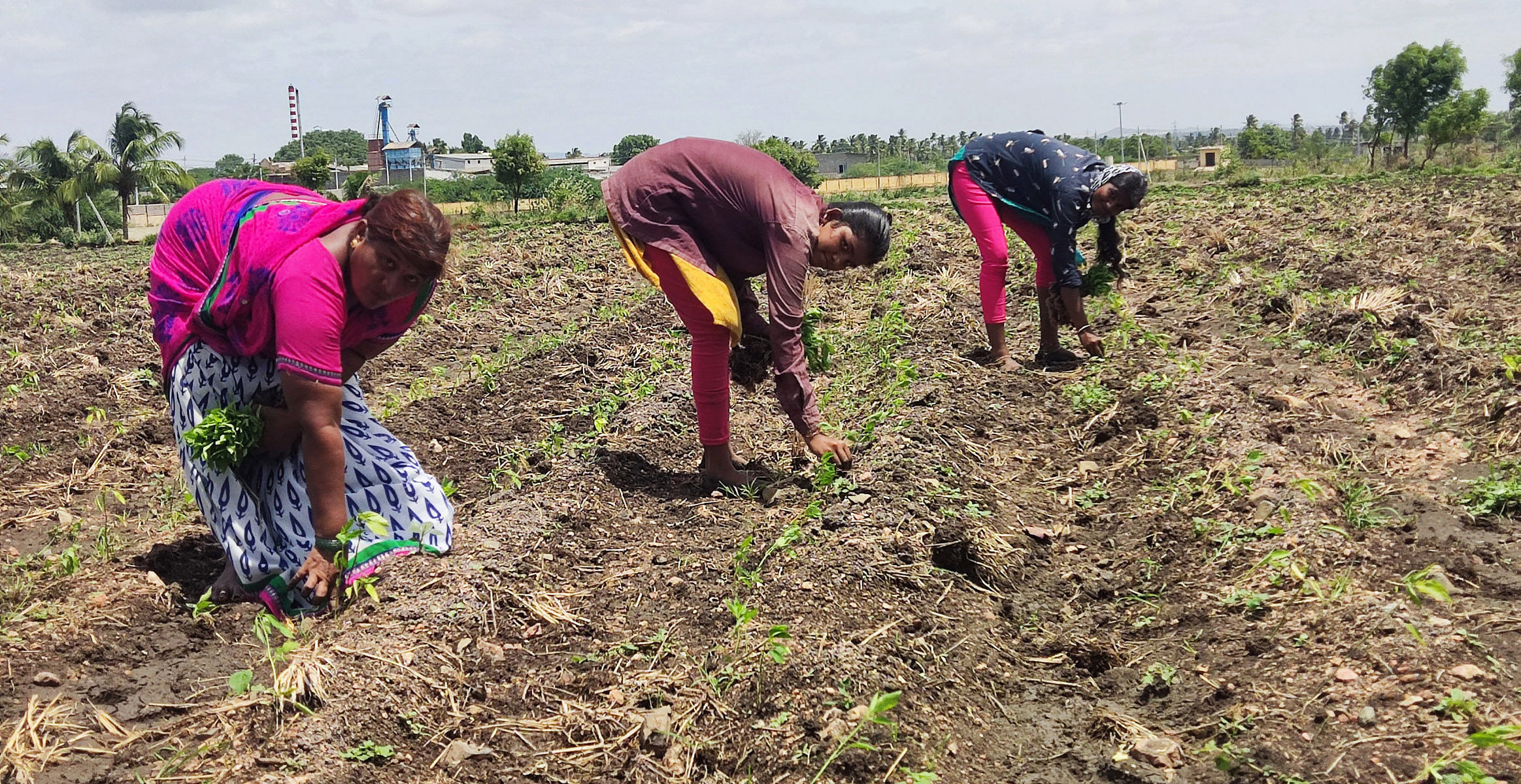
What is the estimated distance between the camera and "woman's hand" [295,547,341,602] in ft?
10.2

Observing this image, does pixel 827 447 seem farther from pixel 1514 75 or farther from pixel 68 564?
pixel 1514 75

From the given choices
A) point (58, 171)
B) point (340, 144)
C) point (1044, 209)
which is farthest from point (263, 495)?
point (340, 144)

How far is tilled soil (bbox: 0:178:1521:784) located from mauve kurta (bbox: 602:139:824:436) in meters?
0.45

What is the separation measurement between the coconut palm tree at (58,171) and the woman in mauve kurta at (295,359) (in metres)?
32.7

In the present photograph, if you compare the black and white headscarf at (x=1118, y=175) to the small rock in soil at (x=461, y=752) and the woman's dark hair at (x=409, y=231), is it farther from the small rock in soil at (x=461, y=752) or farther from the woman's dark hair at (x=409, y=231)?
the small rock in soil at (x=461, y=752)

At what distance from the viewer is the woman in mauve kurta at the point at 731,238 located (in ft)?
11.8

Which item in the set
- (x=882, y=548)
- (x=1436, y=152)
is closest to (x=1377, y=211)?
(x=882, y=548)

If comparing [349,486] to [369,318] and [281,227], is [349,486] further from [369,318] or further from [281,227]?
[281,227]

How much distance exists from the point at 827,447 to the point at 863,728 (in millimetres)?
1410

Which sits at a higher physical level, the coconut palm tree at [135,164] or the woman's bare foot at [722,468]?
the coconut palm tree at [135,164]

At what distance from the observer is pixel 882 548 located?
3.39 m

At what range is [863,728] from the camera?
2.49m

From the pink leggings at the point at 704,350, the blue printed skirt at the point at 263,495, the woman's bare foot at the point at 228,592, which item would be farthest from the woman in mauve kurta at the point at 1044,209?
the woman's bare foot at the point at 228,592

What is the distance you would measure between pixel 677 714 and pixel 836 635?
50 cm
